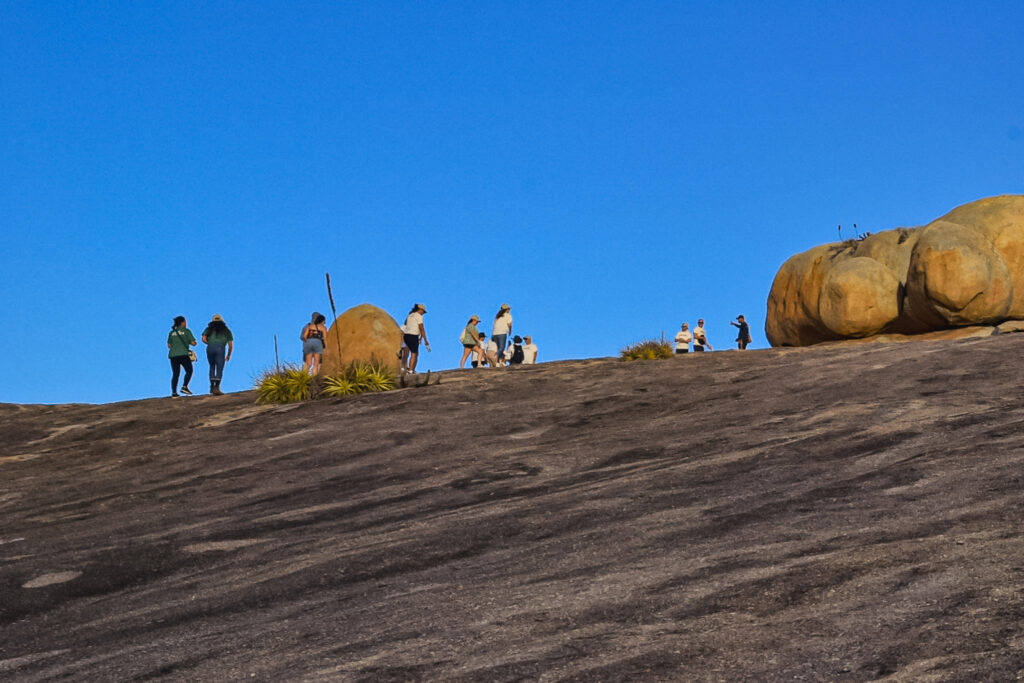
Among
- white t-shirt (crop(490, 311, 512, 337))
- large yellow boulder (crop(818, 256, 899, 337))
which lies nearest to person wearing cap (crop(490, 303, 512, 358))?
white t-shirt (crop(490, 311, 512, 337))

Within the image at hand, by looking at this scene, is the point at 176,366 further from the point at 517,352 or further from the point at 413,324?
the point at 517,352

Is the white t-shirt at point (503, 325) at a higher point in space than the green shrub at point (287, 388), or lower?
higher

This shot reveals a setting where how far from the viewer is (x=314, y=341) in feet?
72.2

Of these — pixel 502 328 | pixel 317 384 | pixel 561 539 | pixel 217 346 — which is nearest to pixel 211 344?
pixel 217 346

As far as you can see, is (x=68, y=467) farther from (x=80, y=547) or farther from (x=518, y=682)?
(x=518, y=682)

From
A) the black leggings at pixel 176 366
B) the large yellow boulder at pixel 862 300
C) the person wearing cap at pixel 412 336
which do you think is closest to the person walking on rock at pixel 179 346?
the black leggings at pixel 176 366

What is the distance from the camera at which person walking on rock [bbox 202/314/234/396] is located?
72.7ft

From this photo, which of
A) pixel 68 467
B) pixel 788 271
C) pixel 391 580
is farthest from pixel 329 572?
pixel 788 271

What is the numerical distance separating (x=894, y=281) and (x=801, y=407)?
1601 centimetres

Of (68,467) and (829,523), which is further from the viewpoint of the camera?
(68,467)

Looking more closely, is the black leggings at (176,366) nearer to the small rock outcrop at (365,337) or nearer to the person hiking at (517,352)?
the small rock outcrop at (365,337)

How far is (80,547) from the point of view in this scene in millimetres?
10492

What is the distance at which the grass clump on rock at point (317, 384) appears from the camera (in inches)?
781

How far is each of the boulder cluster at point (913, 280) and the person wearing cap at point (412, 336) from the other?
36.4 ft
